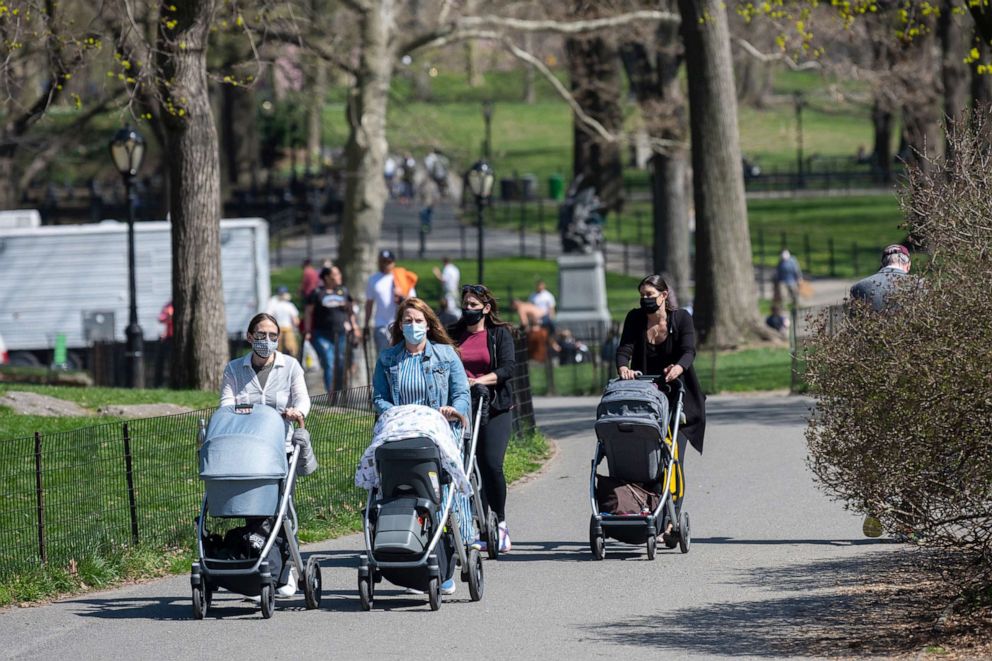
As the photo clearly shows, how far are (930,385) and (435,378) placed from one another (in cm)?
329

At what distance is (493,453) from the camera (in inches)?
419

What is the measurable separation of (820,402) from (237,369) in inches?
138

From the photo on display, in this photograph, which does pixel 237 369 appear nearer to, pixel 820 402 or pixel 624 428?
pixel 624 428

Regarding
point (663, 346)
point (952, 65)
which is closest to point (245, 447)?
point (663, 346)

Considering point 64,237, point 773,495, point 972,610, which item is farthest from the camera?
point 64,237

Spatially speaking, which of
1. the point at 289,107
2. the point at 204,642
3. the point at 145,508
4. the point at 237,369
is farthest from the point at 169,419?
the point at 289,107

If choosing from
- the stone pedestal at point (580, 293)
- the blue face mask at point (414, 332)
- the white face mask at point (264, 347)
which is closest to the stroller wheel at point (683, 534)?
the blue face mask at point (414, 332)

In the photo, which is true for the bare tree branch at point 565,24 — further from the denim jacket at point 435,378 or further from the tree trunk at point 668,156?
the denim jacket at point 435,378

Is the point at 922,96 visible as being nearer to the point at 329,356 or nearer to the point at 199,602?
the point at 329,356

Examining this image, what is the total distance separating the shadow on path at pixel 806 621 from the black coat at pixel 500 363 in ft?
6.85

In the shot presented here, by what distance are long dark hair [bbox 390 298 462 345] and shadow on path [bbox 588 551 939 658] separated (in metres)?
2.19

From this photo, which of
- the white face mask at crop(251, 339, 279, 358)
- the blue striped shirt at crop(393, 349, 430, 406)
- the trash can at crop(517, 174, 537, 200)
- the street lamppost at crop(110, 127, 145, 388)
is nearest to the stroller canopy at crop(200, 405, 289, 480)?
the white face mask at crop(251, 339, 279, 358)

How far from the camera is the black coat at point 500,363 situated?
1063 centimetres

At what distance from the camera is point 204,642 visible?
28.1ft
